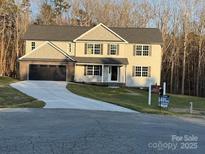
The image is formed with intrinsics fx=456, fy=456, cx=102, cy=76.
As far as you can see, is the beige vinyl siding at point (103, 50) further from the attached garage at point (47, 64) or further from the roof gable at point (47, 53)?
the roof gable at point (47, 53)

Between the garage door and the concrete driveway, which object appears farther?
the garage door

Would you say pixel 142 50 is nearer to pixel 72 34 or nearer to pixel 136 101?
pixel 72 34

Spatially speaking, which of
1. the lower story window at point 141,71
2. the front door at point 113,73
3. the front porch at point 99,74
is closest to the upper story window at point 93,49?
the front porch at point 99,74

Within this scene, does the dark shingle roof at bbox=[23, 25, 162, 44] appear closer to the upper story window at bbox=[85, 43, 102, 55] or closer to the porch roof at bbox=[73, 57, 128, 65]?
the upper story window at bbox=[85, 43, 102, 55]

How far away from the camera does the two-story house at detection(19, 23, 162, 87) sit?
1983 inches

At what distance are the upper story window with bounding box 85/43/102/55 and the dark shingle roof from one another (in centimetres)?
215

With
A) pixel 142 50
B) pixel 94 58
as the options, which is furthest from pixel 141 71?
pixel 94 58

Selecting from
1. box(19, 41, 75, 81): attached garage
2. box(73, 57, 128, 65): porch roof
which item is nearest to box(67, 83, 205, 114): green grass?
box(73, 57, 128, 65): porch roof

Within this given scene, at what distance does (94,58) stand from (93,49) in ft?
3.57

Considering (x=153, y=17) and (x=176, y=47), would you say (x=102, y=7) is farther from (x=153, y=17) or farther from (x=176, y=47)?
(x=176, y=47)

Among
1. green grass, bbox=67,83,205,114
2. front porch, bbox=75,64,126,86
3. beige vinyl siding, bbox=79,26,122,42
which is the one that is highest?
beige vinyl siding, bbox=79,26,122,42

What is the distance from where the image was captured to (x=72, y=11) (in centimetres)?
8162

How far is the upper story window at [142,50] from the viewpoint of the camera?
52.4 meters

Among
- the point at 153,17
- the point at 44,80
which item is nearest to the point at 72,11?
the point at 153,17
